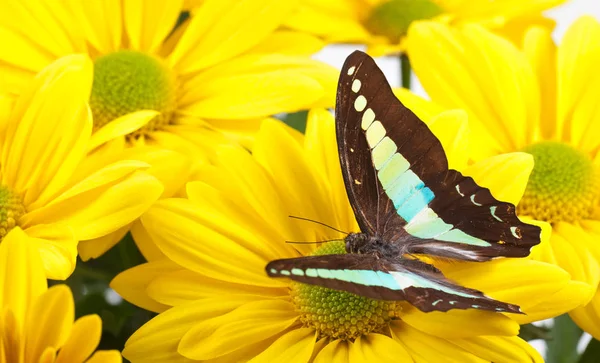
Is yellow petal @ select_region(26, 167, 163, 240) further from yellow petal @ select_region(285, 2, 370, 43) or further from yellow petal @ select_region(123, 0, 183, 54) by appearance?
yellow petal @ select_region(285, 2, 370, 43)

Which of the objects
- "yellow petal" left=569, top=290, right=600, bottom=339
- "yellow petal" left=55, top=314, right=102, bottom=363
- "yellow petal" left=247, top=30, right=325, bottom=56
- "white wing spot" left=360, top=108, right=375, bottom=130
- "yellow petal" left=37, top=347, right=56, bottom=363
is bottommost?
"yellow petal" left=37, top=347, right=56, bottom=363

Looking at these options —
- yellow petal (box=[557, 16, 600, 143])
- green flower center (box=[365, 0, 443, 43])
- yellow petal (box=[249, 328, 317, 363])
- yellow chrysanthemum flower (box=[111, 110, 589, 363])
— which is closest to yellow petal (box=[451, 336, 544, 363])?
yellow chrysanthemum flower (box=[111, 110, 589, 363])

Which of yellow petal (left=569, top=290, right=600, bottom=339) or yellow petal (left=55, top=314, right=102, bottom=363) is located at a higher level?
yellow petal (left=569, top=290, right=600, bottom=339)

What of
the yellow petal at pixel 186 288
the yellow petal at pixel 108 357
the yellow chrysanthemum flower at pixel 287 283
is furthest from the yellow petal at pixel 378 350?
the yellow petal at pixel 108 357

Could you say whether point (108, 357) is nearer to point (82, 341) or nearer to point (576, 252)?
point (82, 341)

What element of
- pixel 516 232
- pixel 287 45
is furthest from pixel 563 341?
pixel 287 45

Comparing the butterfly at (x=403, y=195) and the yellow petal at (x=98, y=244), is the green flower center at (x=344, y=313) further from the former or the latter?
the yellow petal at (x=98, y=244)
